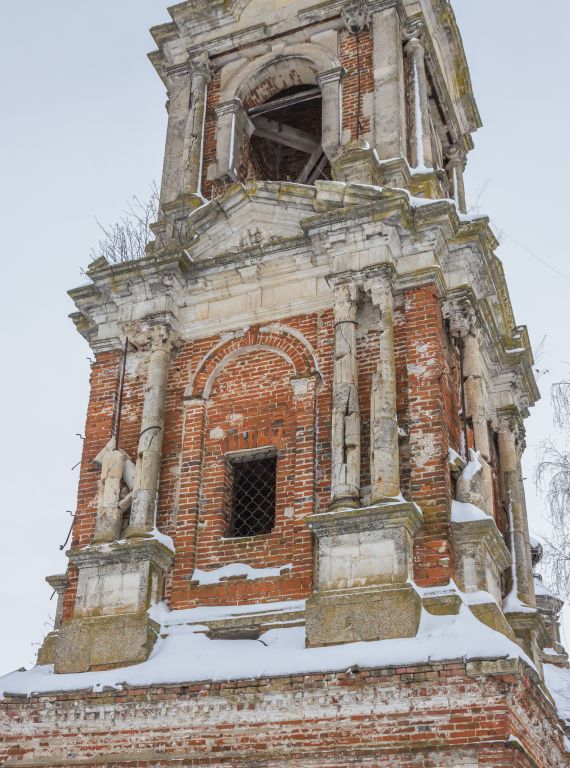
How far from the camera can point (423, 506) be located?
9.98 m

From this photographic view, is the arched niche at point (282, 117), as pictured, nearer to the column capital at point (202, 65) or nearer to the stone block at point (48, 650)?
the column capital at point (202, 65)

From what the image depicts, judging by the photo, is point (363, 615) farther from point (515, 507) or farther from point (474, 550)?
point (515, 507)

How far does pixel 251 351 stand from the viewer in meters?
11.9

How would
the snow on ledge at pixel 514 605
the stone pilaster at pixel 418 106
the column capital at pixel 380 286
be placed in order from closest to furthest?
the column capital at pixel 380 286
the snow on ledge at pixel 514 605
the stone pilaster at pixel 418 106

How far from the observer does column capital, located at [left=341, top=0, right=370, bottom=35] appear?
45.9 ft

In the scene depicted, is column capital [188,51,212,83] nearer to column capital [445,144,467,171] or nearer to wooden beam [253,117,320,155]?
wooden beam [253,117,320,155]

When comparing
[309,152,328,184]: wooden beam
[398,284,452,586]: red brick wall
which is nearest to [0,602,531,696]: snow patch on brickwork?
[398,284,452,586]: red brick wall

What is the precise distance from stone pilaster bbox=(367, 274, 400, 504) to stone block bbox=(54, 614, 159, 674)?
263 centimetres

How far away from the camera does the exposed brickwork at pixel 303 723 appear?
834cm

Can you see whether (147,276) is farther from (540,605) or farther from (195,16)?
(540,605)

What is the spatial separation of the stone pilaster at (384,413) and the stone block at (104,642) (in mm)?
2632

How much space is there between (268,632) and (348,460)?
72.5 inches

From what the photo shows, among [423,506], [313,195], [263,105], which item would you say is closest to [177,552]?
[423,506]

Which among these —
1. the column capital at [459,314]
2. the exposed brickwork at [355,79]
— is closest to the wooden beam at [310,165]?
the exposed brickwork at [355,79]
